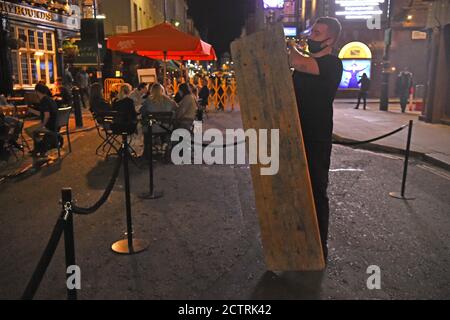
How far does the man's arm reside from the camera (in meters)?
3.77

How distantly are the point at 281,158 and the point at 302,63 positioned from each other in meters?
0.84

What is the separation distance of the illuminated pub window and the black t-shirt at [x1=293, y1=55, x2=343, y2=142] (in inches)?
638

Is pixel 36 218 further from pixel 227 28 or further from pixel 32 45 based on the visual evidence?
pixel 227 28

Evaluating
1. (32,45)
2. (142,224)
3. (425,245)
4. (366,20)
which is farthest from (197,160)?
(366,20)

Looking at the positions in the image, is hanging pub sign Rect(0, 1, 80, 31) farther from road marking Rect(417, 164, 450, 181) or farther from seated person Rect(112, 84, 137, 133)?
road marking Rect(417, 164, 450, 181)

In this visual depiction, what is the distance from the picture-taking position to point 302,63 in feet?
12.3

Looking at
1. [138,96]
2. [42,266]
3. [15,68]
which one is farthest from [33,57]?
[42,266]

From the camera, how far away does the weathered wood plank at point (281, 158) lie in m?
3.62

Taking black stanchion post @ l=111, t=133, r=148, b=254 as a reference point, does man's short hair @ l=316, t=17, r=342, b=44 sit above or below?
above

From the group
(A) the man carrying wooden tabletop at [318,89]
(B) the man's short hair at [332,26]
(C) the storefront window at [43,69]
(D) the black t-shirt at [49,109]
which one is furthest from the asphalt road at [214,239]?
(C) the storefront window at [43,69]

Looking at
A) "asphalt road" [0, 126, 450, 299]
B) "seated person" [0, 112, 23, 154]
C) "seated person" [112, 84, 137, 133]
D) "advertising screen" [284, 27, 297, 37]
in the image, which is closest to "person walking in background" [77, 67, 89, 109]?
"seated person" [0, 112, 23, 154]

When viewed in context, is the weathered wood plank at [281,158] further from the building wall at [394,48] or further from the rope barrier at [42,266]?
the building wall at [394,48]

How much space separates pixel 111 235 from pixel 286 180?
2363 mm

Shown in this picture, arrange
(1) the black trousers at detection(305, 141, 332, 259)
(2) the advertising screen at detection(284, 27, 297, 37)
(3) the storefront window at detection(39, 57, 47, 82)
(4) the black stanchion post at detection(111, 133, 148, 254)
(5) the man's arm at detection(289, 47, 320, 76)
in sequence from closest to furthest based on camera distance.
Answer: (5) the man's arm at detection(289, 47, 320, 76) → (1) the black trousers at detection(305, 141, 332, 259) → (4) the black stanchion post at detection(111, 133, 148, 254) → (3) the storefront window at detection(39, 57, 47, 82) → (2) the advertising screen at detection(284, 27, 297, 37)
